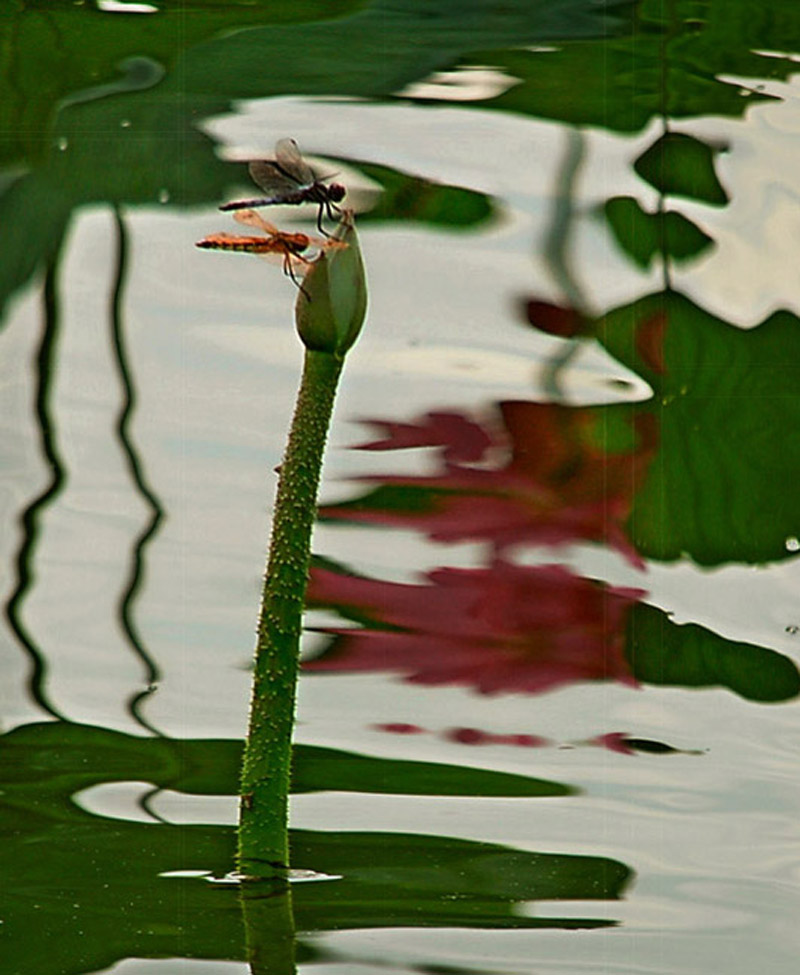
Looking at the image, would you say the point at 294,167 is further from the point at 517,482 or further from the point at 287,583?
the point at 517,482

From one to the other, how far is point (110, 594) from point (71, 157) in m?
0.18

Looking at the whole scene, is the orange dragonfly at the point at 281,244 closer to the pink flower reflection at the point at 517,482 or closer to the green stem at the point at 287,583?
the green stem at the point at 287,583

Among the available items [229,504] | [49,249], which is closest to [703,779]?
[229,504]

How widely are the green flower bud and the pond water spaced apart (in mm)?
143

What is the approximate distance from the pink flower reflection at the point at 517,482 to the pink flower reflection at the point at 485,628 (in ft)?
0.05

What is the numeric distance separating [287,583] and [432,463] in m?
0.30

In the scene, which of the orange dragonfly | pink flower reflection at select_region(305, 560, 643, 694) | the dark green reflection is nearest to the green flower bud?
the orange dragonfly

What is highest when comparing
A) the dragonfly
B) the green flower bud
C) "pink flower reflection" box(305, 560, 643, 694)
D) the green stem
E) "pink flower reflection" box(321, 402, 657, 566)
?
the dragonfly

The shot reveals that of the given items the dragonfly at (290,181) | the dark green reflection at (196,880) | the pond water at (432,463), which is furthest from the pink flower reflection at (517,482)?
the dragonfly at (290,181)

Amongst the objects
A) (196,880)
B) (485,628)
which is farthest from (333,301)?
(485,628)

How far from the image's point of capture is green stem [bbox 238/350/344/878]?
19 centimetres

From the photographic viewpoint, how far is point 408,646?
45 cm

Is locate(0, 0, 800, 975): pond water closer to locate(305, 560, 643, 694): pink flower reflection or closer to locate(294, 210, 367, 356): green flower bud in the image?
locate(305, 560, 643, 694): pink flower reflection

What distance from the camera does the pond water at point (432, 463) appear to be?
0.34 meters
